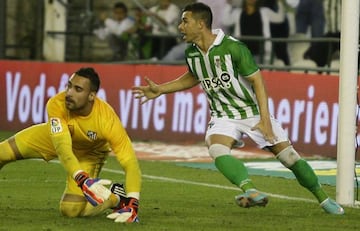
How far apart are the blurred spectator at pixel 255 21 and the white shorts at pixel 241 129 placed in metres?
9.62

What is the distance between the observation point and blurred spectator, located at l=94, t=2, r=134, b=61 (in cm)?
2387

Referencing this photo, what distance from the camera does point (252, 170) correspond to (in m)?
17.4

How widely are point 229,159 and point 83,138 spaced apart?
50.4 inches

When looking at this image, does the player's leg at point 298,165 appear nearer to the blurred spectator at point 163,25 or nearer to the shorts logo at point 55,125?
the shorts logo at point 55,125

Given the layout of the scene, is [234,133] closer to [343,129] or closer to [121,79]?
[343,129]

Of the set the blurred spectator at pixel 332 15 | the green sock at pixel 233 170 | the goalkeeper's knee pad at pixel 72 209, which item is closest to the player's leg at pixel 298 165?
the green sock at pixel 233 170

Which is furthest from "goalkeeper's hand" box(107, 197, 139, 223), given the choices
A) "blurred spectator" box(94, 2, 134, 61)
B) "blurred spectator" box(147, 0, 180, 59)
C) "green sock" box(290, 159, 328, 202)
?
"blurred spectator" box(94, 2, 134, 61)

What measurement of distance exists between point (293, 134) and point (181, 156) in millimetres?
1684

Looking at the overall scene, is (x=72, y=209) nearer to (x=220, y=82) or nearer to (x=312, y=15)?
(x=220, y=82)

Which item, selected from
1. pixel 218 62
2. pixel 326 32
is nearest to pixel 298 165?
pixel 218 62

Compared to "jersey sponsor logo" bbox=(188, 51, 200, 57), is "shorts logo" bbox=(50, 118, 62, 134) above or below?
below

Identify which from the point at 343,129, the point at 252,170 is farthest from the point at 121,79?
the point at 343,129

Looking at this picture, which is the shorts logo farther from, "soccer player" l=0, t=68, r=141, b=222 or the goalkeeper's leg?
the goalkeeper's leg

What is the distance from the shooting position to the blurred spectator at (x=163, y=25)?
23.4m
